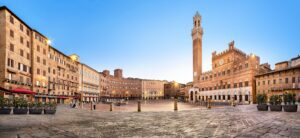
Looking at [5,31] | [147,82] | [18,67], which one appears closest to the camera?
[5,31]

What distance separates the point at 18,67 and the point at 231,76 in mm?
50097

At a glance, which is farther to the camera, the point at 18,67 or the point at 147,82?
the point at 147,82

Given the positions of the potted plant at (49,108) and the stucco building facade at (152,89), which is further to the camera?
the stucco building facade at (152,89)

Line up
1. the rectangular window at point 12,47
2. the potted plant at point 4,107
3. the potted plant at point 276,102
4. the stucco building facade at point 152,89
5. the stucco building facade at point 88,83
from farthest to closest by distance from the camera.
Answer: the stucco building facade at point 152,89
the stucco building facade at point 88,83
the rectangular window at point 12,47
the potted plant at point 276,102
the potted plant at point 4,107

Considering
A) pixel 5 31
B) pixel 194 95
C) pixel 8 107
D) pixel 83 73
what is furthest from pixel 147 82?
pixel 8 107

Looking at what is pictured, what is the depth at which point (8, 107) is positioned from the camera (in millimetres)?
14164

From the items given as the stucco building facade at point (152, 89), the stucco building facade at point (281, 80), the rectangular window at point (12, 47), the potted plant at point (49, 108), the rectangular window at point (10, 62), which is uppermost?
the rectangular window at point (12, 47)

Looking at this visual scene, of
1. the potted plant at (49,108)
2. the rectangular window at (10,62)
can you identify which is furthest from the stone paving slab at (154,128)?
the rectangular window at (10,62)

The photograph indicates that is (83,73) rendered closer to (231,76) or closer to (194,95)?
(194,95)

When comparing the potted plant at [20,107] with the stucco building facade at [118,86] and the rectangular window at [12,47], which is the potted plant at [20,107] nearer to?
the rectangular window at [12,47]

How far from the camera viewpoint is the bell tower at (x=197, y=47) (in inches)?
2458

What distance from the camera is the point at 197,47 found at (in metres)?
62.9

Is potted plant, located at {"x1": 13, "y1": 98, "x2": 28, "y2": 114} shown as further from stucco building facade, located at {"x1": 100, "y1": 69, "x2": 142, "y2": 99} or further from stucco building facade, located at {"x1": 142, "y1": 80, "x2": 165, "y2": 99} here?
stucco building facade, located at {"x1": 142, "y1": 80, "x2": 165, "y2": 99}

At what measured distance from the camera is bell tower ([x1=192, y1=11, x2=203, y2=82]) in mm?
62438
